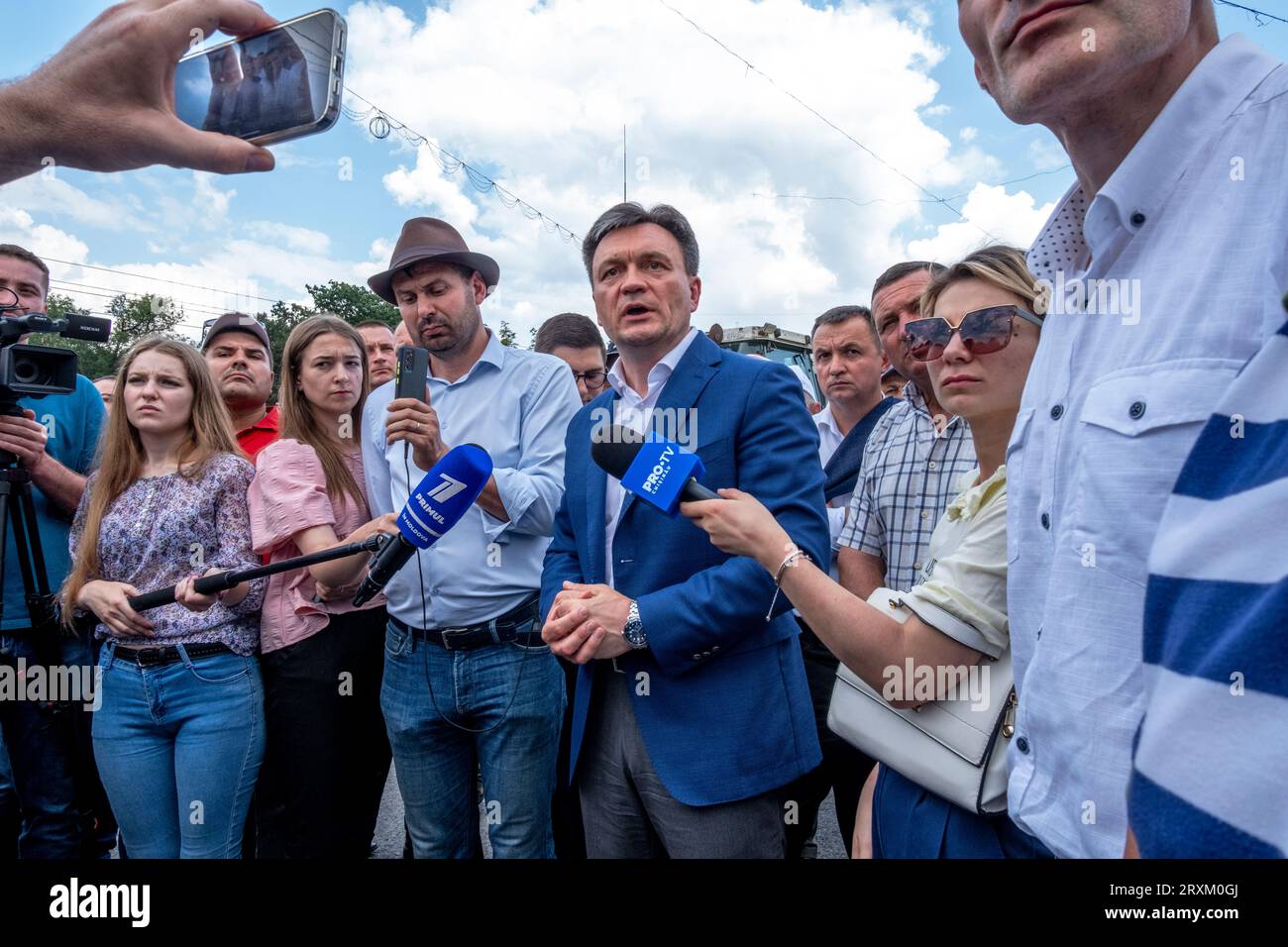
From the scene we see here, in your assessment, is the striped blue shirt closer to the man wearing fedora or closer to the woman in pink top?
the man wearing fedora

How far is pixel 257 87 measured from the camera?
1.36 m

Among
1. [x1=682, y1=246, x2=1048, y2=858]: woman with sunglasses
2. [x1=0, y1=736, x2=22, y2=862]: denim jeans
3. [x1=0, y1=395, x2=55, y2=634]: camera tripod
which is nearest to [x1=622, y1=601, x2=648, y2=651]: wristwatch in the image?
[x1=682, y1=246, x2=1048, y2=858]: woman with sunglasses

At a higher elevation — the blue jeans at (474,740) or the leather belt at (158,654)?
the leather belt at (158,654)

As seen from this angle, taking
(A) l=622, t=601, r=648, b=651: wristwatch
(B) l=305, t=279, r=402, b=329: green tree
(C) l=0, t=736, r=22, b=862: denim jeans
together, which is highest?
(B) l=305, t=279, r=402, b=329: green tree

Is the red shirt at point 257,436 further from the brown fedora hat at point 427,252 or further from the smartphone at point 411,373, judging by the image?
the smartphone at point 411,373

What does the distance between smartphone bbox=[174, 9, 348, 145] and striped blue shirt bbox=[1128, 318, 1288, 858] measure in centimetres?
141

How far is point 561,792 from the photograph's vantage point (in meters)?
3.25

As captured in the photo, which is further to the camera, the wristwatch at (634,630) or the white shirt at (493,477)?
the white shirt at (493,477)

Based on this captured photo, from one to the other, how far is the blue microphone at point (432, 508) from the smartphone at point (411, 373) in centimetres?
43

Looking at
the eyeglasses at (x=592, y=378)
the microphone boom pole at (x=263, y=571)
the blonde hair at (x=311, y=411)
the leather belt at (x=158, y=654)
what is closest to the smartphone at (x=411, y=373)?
the microphone boom pole at (x=263, y=571)

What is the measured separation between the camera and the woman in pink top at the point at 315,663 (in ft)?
9.46

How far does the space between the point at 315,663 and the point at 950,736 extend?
2364 mm

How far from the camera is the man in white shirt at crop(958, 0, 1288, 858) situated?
96 centimetres
